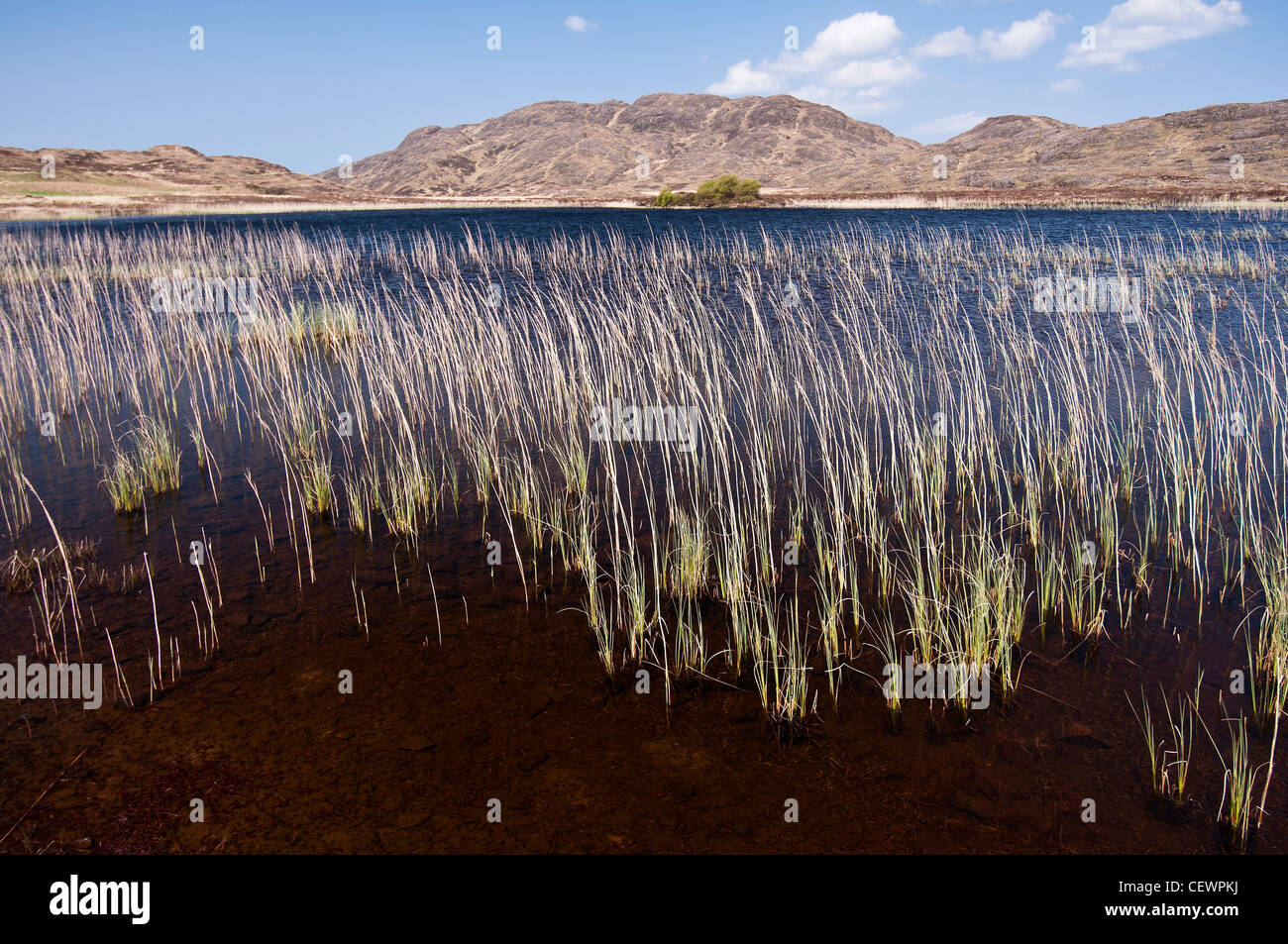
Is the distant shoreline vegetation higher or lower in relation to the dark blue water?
higher

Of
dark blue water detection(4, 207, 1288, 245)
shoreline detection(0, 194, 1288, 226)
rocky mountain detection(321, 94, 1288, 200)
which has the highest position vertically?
rocky mountain detection(321, 94, 1288, 200)

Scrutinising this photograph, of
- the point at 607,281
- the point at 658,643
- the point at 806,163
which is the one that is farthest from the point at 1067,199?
the point at 806,163

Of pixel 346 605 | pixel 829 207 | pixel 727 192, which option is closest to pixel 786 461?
pixel 346 605

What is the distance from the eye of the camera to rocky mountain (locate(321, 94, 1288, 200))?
2334 inches

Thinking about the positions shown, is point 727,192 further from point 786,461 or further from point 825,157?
point 825,157

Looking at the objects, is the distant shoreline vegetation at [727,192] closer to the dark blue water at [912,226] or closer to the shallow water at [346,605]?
the dark blue water at [912,226]

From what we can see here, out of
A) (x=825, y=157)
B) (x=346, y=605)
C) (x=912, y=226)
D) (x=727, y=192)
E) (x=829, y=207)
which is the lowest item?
(x=346, y=605)

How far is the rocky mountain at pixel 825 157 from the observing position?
59281 mm

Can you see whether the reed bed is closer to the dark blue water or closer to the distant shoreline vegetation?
the dark blue water

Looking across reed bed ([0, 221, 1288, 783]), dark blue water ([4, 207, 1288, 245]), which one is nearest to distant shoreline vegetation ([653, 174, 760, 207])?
dark blue water ([4, 207, 1288, 245])

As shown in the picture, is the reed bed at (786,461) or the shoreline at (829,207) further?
the shoreline at (829,207)

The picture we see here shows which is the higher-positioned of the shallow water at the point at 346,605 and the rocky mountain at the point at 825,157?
the rocky mountain at the point at 825,157

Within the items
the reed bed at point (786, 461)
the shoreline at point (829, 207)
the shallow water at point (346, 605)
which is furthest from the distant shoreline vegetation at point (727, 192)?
the shallow water at point (346, 605)

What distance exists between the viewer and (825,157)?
11931cm
